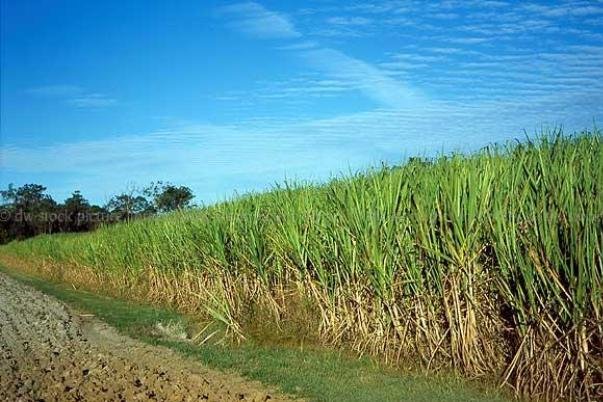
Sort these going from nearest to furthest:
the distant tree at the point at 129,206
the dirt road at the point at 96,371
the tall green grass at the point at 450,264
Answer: the tall green grass at the point at 450,264
the dirt road at the point at 96,371
the distant tree at the point at 129,206

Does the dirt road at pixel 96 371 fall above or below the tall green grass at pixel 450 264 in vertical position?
below

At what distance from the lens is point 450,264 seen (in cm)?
652

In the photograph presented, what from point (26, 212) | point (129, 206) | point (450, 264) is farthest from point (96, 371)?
point (26, 212)

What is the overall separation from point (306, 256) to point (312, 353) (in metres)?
1.32

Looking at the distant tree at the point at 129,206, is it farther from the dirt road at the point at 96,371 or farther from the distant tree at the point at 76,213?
the dirt road at the point at 96,371

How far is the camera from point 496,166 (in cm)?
638

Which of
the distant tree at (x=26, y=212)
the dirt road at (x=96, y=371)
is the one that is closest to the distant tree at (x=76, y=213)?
→ the distant tree at (x=26, y=212)

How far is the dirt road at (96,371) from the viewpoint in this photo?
6.33 m

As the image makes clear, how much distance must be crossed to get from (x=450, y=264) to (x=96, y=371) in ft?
13.4

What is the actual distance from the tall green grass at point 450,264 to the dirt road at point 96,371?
159cm

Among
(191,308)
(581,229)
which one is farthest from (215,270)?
(581,229)

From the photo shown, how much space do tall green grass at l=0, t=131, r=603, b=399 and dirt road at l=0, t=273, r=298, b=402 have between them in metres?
1.59

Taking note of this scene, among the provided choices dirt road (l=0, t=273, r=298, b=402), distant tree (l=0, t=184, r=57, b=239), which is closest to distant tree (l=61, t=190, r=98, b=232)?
distant tree (l=0, t=184, r=57, b=239)

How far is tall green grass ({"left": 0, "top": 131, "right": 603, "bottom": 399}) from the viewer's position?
5387mm
